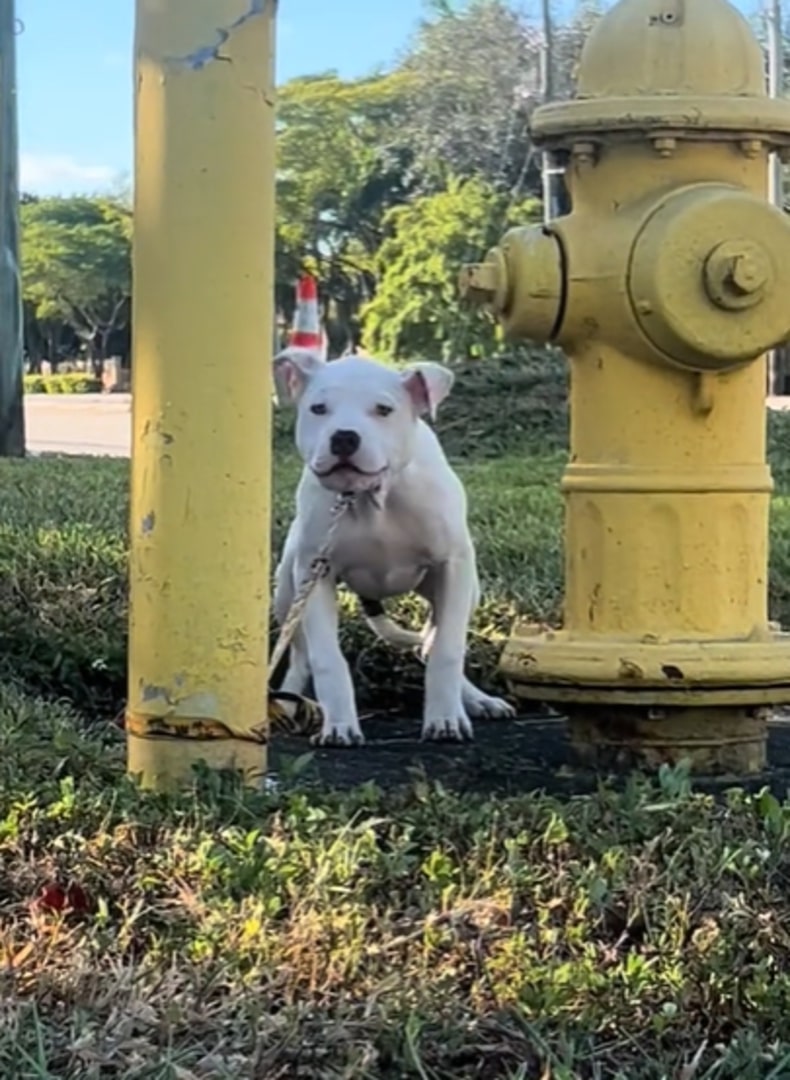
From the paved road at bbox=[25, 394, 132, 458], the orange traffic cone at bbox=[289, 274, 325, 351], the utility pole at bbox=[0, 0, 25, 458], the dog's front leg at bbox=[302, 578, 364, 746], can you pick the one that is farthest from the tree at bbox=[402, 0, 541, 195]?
the dog's front leg at bbox=[302, 578, 364, 746]

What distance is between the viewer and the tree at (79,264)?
204 ft

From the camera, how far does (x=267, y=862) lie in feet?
8.15

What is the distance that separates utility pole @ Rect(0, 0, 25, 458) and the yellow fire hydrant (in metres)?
13.1

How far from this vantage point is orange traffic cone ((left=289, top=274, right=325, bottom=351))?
16.5 feet

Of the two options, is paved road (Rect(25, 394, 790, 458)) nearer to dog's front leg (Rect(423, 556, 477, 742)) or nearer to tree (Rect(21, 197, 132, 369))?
dog's front leg (Rect(423, 556, 477, 742))

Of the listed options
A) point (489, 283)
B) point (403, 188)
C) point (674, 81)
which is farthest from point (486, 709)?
point (403, 188)

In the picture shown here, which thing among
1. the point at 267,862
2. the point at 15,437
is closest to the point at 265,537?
the point at 267,862

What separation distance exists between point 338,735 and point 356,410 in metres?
0.66

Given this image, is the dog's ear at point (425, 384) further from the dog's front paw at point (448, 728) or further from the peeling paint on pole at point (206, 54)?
the peeling paint on pole at point (206, 54)

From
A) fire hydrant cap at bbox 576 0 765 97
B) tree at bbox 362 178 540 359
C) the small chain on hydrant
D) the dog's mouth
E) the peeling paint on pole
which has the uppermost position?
tree at bbox 362 178 540 359

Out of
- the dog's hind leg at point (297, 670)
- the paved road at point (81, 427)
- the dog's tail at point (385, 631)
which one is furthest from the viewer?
the paved road at point (81, 427)

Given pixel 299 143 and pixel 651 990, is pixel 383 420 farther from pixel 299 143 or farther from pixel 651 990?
pixel 299 143

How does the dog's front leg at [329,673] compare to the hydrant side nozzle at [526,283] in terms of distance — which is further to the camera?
the dog's front leg at [329,673]

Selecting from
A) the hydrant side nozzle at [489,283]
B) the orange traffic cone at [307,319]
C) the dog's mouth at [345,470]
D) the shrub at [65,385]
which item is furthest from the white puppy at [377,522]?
the shrub at [65,385]
